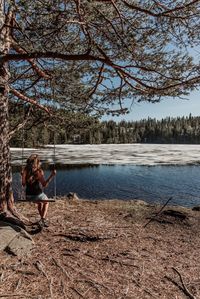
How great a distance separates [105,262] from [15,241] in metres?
1.37

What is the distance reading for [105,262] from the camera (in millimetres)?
4414

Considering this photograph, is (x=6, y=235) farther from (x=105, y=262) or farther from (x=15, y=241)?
(x=105, y=262)

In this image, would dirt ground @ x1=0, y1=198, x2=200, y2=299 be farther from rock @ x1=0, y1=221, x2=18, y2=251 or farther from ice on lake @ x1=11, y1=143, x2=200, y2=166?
ice on lake @ x1=11, y1=143, x2=200, y2=166

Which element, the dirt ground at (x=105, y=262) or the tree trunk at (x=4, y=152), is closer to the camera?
the dirt ground at (x=105, y=262)

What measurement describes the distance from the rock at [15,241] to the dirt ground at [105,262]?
124 mm

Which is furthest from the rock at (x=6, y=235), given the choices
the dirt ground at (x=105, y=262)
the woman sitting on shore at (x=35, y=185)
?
the woman sitting on shore at (x=35, y=185)

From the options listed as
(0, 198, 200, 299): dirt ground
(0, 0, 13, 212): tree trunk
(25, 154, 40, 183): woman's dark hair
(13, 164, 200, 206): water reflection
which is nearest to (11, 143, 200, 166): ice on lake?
(13, 164, 200, 206): water reflection

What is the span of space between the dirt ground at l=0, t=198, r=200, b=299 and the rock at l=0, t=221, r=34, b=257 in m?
0.12

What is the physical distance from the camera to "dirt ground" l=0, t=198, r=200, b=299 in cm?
364

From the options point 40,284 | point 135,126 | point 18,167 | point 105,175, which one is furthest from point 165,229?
point 135,126

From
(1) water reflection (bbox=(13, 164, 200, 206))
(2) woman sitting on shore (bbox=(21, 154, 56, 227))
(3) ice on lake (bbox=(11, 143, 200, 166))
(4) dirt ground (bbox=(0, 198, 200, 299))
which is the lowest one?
(1) water reflection (bbox=(13, 164, 200, 206))

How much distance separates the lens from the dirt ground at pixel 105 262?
11.9ft

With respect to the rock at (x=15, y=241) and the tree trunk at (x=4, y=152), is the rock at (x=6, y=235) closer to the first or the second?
the rock at (x=15, y=241)

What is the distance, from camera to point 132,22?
5562 millimetres
